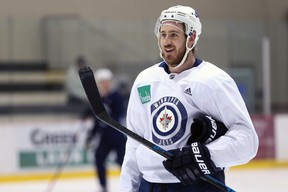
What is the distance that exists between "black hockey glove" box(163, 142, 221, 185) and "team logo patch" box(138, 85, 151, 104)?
266mm

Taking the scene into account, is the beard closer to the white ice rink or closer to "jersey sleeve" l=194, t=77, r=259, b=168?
"jersey sleeve" l=194, t=77, r=259, b=168

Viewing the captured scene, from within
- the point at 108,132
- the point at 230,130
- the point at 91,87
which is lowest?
the point at 108,132

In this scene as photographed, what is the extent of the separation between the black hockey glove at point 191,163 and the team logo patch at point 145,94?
266 mm

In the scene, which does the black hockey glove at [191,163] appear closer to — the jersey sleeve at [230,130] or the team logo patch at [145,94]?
the jersey sleeve at [230,130]

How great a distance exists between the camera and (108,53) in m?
9.79

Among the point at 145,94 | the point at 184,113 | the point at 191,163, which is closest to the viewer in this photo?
the point at 191,163

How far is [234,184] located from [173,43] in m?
4.98

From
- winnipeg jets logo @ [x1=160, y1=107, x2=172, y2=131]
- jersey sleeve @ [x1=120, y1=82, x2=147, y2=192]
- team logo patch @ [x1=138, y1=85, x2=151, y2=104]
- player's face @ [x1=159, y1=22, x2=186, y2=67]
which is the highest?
player's face @ [x1=159, y1=22, x2=186, y2=67]

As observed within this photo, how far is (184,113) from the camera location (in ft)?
7.48

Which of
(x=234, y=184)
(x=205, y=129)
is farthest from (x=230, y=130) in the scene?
(x=234, y=184)

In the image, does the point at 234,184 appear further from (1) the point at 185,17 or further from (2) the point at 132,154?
(1) the point at 185,17

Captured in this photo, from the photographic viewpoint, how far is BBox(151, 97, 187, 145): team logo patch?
7.48ft

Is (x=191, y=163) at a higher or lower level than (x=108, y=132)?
higher

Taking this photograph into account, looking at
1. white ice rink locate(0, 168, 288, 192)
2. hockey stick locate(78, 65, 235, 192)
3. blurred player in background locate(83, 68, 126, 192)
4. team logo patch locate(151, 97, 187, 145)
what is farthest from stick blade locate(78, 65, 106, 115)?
white ice rink locate(0, 168, 288, 192)
